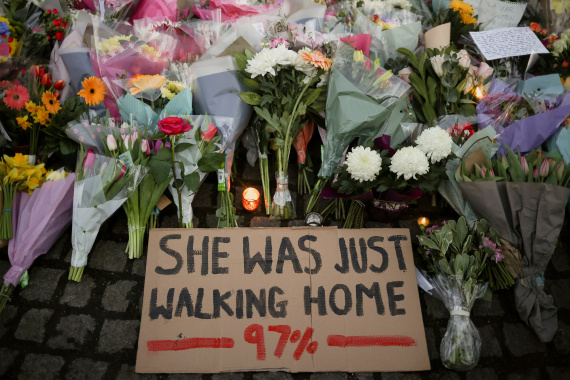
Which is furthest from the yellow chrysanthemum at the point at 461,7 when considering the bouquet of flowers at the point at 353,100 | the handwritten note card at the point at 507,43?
the bouquet of flowers at the point at 353,100

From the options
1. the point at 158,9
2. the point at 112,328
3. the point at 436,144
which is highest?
the point at 158,9

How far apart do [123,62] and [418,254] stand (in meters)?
1.99

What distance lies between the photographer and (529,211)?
2055mm

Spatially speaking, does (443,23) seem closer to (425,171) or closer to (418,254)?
(425,171)

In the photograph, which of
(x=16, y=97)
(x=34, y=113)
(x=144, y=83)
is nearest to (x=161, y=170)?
(x=144, y=83)

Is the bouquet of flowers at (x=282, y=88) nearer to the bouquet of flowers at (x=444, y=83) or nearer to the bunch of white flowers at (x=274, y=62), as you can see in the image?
the bunch of white flowers at (x=274, y=62)

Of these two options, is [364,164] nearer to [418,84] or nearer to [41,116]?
[418,84]

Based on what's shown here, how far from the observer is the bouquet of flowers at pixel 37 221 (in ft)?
6.86

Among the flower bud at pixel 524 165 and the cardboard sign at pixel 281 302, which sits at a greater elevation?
the flower bud at pixel 524 165

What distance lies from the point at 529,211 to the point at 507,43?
1.38m

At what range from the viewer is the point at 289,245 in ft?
6.94

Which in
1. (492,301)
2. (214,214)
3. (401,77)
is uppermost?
(401,77)

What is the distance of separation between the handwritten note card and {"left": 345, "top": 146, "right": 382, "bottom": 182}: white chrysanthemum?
1286mm

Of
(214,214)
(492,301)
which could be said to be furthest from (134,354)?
(492,301)
